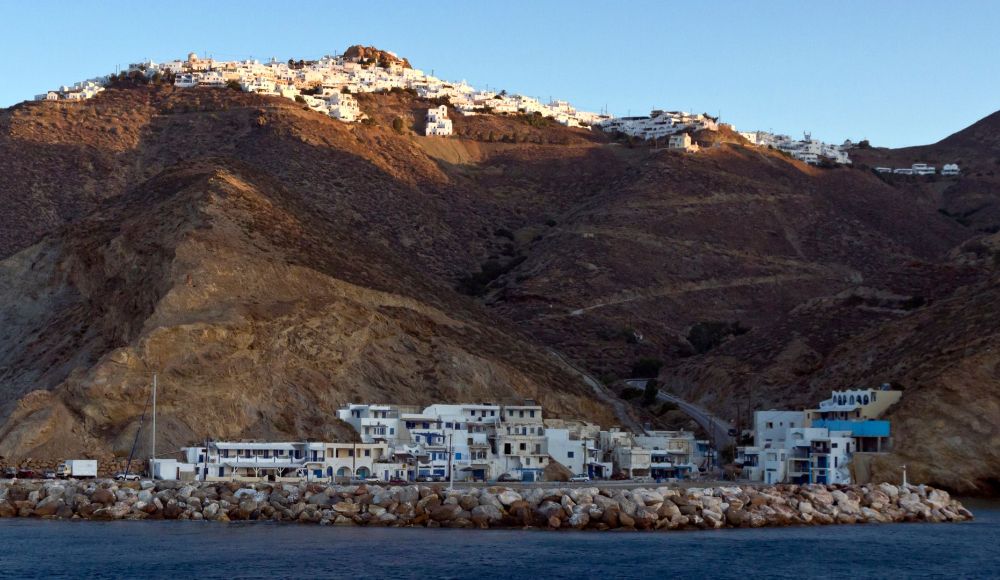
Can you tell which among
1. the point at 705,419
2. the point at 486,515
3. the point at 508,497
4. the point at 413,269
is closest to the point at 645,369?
the point at 705,419

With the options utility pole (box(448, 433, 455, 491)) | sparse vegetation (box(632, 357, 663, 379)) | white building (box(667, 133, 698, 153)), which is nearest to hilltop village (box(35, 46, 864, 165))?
white building (box(667, 133, 698, 153))

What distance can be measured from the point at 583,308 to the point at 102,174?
136 ft

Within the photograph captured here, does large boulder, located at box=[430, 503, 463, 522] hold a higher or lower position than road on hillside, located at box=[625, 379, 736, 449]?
lower

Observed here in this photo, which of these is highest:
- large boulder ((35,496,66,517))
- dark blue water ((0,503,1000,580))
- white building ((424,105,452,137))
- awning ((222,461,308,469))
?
white building ((424,105,452,137))

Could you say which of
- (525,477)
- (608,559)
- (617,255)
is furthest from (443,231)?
(608,559)

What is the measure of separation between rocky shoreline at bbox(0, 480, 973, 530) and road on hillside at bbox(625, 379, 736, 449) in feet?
73.4

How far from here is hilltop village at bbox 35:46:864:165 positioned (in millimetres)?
147000

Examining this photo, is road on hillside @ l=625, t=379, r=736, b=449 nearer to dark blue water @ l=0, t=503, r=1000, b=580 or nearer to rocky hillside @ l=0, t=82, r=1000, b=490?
rocky hillside @ l=0, t=82, r=1000, b=490

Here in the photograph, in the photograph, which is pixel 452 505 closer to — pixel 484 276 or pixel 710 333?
pixel 710 333

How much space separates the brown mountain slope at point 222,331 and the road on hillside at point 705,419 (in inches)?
274

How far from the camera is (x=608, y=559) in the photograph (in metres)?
46.9

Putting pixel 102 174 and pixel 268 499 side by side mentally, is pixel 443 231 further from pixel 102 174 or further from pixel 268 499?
pixel 268 499

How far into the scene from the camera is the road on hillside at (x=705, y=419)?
273 ft

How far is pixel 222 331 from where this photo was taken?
230ft
